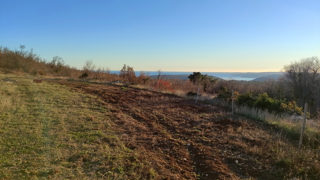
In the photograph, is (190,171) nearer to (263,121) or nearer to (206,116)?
(206,116)

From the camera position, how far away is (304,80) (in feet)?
101

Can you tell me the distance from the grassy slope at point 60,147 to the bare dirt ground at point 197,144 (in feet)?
1.71

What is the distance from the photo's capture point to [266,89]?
1154 inches

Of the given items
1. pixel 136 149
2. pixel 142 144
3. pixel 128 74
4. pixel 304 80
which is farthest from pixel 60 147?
pixel 304 80

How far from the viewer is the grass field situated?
3.65 metres

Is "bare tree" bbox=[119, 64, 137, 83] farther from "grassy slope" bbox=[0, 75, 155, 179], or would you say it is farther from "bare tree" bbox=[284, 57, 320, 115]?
"bare tree" bbox=[284, 57, 320, 115]

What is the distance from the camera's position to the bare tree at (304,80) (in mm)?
29891

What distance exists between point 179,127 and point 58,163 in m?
4.11

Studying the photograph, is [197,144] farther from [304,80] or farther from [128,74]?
[304,80]

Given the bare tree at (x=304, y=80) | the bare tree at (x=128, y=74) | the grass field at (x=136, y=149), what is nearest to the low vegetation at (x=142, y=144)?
the grass field at (x=136, y=149)

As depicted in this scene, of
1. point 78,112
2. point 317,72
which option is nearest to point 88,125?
point 78,112

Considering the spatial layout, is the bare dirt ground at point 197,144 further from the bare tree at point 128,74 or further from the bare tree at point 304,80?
the bare tree at point 304,80

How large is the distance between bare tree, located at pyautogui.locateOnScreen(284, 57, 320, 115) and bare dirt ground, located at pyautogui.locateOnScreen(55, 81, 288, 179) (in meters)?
29.2

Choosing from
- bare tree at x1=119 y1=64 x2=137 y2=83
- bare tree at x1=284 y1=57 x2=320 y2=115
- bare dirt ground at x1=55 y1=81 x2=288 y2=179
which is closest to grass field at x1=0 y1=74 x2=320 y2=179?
bare dirt ground at x1=55 y1=81 x2=288 y2=179
